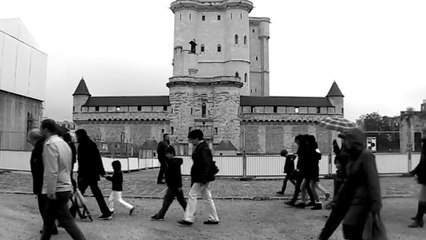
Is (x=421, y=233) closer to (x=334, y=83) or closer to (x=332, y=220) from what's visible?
(x=332, y=220)

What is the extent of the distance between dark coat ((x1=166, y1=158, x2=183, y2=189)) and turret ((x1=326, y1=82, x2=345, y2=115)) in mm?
58850

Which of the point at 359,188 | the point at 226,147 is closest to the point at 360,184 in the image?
the point at 359,188

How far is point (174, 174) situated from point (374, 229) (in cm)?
459

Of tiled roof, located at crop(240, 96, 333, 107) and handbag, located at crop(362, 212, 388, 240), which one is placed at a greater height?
tiled roof, located at crop(240, 96, 333, 107)

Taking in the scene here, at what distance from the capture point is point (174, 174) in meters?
8.27

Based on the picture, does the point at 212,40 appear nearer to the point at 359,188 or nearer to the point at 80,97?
the point at 80,97

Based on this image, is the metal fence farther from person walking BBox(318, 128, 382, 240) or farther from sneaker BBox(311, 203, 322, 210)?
person walking BBox(318, 128, 382, 240)

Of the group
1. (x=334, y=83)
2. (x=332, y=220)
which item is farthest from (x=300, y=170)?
(x=334, y=83)

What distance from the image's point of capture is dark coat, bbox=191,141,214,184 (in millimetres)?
7707

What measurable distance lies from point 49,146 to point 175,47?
5895 centimetres

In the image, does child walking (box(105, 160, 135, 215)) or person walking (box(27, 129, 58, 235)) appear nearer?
person walking (box(27, 129, 58, 235))

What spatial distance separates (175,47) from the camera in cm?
6331

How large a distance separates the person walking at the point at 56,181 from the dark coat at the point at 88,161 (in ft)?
7.53

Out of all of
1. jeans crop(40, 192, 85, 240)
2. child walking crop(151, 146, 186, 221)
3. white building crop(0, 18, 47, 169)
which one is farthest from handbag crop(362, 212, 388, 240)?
white building crop(0, 18, 47, 169)
